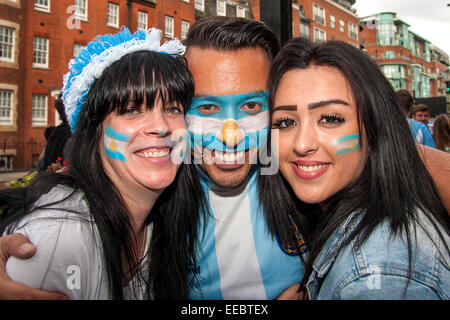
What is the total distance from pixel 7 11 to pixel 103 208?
2.34 metres

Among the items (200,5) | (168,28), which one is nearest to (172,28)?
(168,28)

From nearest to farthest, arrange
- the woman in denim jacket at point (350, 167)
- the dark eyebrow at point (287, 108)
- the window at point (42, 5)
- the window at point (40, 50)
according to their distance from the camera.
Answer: the woman in denim jacket at point (350, 167), the dark eyebrow at point (287, 108), the window at point (42, 5), the window at point (40, 50)

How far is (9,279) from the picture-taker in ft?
3.78

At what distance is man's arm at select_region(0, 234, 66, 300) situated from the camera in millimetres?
1118

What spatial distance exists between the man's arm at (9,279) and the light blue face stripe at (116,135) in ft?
2.13

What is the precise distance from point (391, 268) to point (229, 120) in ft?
4.00

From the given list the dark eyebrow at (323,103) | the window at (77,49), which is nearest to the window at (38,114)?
the window at (77,49)

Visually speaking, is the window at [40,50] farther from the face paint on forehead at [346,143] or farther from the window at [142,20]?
the face paint on forehead at [346,143]

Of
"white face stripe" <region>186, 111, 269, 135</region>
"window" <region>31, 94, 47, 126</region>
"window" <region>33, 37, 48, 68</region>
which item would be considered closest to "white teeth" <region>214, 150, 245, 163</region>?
"white face stripe" <region>186, 111, 269, 135</region>

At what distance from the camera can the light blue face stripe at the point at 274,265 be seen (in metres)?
1.81

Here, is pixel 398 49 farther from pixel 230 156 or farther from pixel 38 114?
pixel 38 114

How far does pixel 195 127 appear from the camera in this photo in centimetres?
199
